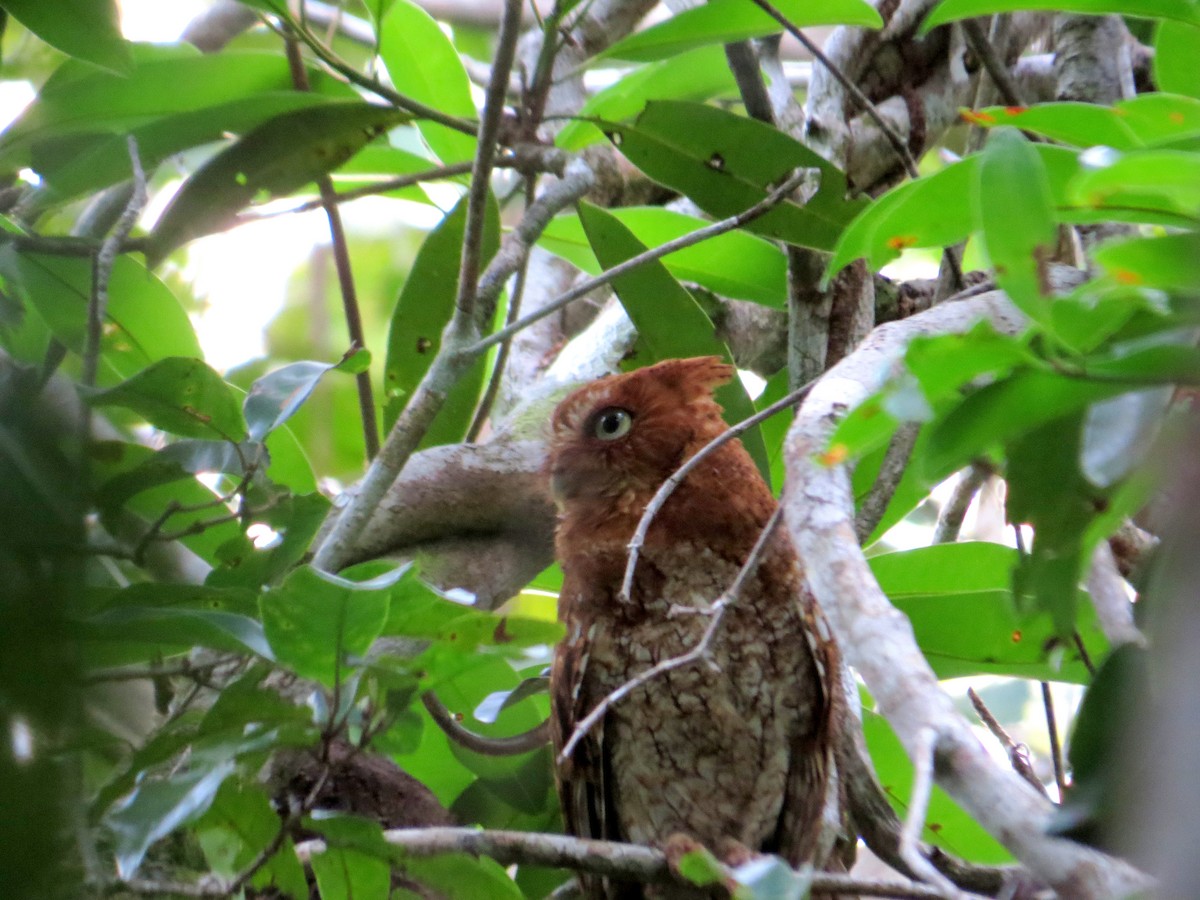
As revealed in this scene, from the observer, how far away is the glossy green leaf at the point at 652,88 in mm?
1976

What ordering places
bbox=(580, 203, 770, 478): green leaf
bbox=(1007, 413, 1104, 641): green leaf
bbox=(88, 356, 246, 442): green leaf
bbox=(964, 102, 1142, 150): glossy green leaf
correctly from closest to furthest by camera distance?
bbox=(1007, 413, 1104, 641): green leaf → bbox=(964, 102, 1142, 150): glossy green leaf → bbox=(88, 356, 246, 442): green leaf → bbox=(580, 203, 770, 478): green leaf

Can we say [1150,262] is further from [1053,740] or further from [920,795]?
[1053,740]

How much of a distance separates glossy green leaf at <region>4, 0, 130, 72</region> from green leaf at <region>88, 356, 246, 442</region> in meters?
0.45

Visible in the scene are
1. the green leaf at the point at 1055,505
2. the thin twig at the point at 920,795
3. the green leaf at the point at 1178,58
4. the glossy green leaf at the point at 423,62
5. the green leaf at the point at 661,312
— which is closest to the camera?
the thin twig at the point at 920,795

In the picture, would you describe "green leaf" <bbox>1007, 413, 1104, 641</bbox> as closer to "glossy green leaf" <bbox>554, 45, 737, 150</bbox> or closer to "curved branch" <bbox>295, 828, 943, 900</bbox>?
"curved branch" <bbox>295, 828, 943, 900</bbox>

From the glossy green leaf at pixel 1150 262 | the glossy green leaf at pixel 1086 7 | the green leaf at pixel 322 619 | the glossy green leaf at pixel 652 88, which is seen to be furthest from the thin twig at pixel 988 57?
the green leaf at pixel 322 619

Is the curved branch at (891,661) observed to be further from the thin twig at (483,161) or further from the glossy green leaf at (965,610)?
the glossy green leaf at (965,610)

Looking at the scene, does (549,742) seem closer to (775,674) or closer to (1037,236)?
(775,674)

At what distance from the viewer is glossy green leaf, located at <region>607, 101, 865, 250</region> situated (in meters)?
1.79

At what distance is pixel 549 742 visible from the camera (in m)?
1.88

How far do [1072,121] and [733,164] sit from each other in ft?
2.58

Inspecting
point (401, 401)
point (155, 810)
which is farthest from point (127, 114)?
point (155, 810)

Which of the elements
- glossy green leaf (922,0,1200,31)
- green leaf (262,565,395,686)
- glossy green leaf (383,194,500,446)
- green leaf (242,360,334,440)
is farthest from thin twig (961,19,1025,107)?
green leaf (262,565,395,686)

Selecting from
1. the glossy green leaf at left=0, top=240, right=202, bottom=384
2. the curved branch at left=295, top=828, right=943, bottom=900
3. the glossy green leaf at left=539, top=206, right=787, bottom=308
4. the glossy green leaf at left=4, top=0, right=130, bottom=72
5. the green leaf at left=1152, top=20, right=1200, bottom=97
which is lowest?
the curved branch at left=295, top=828, right=943, bottom=900
